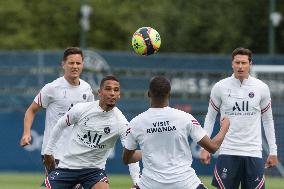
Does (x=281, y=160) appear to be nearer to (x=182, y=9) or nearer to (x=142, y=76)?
(x=142, y=76)

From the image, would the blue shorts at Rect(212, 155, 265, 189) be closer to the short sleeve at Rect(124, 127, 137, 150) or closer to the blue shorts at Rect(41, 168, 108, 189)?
the blue shorts at Rect(41, 168, 108, 189)

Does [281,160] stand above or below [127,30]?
below

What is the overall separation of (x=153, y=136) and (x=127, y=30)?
133ft

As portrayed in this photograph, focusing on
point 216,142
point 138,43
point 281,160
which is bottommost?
point 281,160

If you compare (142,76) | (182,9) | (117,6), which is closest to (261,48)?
(182,9)

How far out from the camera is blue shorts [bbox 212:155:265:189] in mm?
13656

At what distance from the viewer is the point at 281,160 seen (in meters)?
24.8

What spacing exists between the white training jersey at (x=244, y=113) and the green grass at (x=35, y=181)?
21.3ft

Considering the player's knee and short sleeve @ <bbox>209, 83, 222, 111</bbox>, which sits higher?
short sleeve @ <bbox>209, 83, 222, 111</bbox>

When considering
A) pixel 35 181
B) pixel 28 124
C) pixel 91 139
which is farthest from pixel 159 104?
pixel 35 181

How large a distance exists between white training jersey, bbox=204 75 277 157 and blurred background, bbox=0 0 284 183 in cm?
980

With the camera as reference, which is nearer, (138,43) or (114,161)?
(138,43)

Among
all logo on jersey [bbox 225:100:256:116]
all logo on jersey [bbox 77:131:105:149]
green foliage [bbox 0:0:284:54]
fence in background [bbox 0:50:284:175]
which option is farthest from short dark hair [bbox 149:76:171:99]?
green foliage [bbox 0:0:284:54]

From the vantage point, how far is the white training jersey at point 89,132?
1251 centimetres
